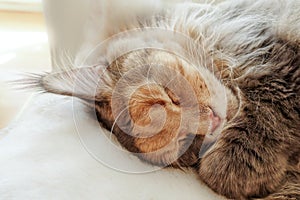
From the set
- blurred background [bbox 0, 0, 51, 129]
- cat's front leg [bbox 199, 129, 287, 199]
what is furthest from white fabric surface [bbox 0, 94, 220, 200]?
blurred background [bbox 0, 0, 51, 129]

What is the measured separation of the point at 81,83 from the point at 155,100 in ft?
0.48

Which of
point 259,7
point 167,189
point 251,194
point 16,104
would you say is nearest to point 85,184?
point 167,189

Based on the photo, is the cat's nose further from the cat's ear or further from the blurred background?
the blurred background

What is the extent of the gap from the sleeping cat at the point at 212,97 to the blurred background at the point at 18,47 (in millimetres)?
831

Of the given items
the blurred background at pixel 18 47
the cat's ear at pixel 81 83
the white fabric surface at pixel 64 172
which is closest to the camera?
the white fabric surface at pixel 64 172

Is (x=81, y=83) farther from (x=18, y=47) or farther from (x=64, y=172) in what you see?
(x=18, y=47)

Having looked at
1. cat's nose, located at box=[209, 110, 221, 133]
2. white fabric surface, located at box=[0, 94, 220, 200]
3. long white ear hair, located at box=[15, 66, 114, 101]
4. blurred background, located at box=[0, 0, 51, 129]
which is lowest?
blurred background, located at box=[0, 0, 51, 129]

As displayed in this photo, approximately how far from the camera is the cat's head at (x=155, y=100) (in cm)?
69

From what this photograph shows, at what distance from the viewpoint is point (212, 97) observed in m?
0.71

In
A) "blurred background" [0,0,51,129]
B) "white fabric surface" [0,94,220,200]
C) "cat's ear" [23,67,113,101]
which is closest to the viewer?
"white fabric surface" [0,94,220,200]

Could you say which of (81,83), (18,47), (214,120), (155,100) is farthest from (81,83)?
(18,47)

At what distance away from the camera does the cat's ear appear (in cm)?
73

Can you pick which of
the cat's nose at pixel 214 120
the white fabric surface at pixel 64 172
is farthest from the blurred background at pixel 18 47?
the cat's nose at pixel 214 120

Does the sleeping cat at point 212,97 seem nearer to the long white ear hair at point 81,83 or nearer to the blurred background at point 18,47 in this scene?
the long white ear hair at point 81,83
